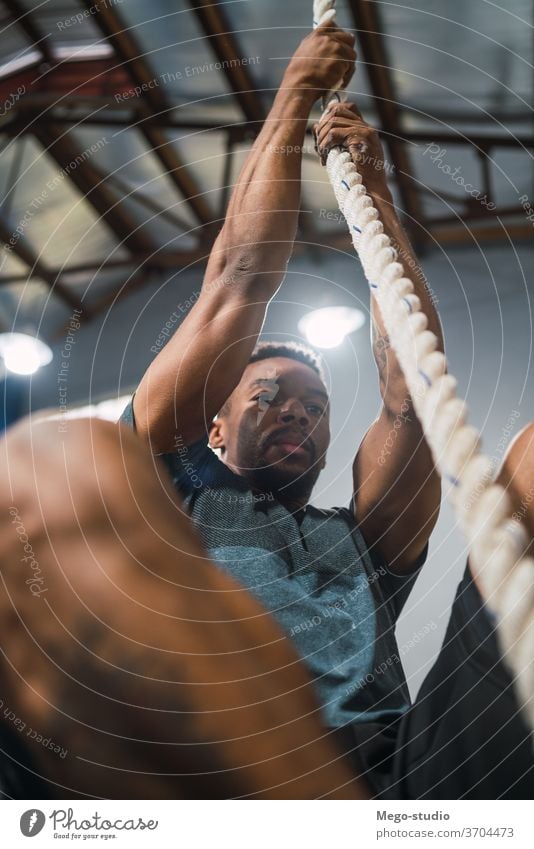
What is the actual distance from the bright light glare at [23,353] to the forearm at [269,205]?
4.5 inches

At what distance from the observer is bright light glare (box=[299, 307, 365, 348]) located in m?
0.49

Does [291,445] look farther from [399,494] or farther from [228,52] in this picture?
[228,52]

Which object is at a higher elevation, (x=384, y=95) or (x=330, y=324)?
(x=384, y=95)

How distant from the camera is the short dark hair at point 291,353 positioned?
0.46 metres

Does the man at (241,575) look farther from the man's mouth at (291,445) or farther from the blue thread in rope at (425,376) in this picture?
the blue thread in rope at (425,376)

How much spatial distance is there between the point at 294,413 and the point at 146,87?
26 centimetres

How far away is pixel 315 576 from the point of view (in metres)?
0.41

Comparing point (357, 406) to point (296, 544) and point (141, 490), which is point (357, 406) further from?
point (141, 490)
